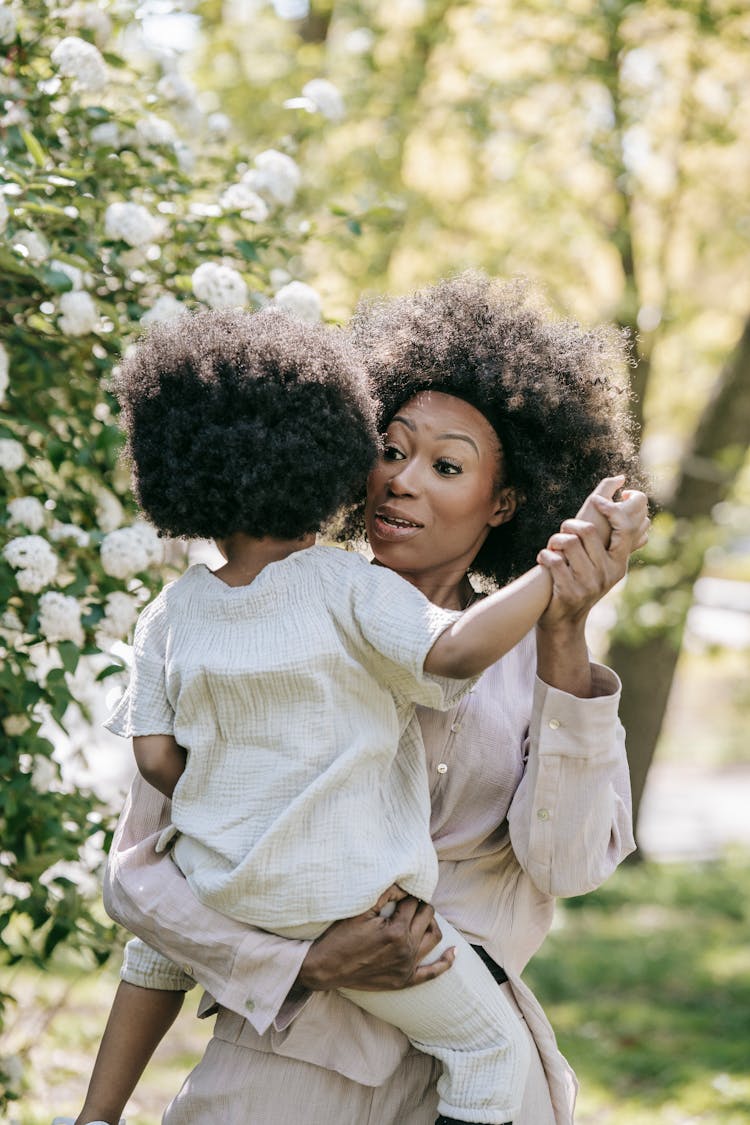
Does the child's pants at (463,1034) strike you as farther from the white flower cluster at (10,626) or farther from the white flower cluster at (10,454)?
the white flower cluster at (10,454)

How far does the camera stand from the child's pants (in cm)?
196

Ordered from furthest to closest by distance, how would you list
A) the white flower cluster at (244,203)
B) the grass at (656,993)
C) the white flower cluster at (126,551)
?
the grass at (656,993), the white flower cluster at (244,203), the white flower cluster at (126,551)

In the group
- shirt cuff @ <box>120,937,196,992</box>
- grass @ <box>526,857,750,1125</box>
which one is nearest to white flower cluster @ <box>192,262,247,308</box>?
shirt cuff @ <box>120,937,196,992</box>

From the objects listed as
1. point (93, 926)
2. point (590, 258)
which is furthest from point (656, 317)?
point (93, 926)

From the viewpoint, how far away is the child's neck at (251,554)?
198 cm

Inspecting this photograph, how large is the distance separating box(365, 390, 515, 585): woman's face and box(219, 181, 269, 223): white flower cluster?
1017mm

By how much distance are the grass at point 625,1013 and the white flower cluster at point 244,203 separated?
1983 millimetres

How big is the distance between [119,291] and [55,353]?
19 cm

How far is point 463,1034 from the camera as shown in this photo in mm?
1993

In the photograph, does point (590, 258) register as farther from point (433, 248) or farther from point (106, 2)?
point (106, 2)

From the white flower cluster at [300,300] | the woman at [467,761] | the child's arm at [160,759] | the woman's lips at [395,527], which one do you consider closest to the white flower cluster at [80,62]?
the white flower cluster at [300,300]

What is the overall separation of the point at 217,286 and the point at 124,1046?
1.47 metres

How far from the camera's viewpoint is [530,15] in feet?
24.4

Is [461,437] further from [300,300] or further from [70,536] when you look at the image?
[70,536]
